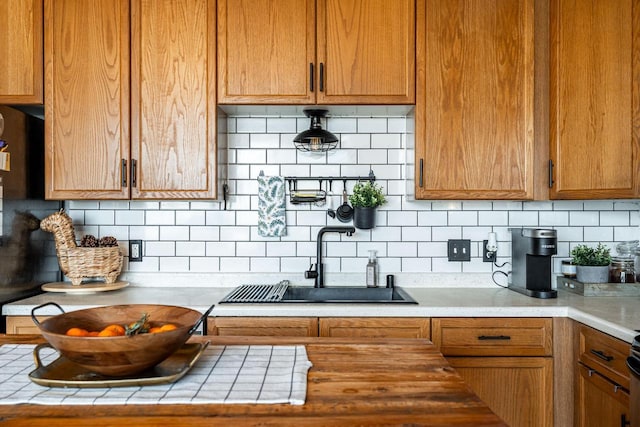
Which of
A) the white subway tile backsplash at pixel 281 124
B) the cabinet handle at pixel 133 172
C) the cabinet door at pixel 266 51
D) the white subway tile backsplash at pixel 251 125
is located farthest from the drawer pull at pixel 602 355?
the cabinet handle at pixel 133 172

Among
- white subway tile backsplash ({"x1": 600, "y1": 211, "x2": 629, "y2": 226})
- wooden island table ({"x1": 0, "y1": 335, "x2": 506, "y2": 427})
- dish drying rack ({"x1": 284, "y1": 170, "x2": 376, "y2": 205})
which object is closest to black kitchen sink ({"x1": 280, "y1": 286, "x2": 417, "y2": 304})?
dish drying rack ({"x1": 284, "y1": 170, "x2": 376, "y2": 205})

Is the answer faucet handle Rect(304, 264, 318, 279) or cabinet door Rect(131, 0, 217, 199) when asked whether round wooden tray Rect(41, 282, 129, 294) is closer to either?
cabinet door Rect(131, 0, 217, 199)

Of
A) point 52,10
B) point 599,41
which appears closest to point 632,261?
point 599,41

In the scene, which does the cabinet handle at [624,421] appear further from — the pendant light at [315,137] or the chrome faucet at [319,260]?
the pendant light at [315,137]

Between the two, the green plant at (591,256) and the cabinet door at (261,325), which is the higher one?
the green plant at (591,256)

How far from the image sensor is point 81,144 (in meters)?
2.43

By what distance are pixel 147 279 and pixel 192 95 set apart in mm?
1037

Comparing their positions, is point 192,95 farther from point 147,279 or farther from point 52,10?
point 147,279

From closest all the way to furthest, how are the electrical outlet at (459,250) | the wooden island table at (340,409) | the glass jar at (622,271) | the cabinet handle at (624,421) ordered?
the wooden island table at (340,409) < the cabinet handle at (624,421) < the glass jar at (622,271) < the electrical outlet at (459,250)

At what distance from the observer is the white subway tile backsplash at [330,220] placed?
2771 millimetres

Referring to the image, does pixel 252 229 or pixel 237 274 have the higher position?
pixel 252 229

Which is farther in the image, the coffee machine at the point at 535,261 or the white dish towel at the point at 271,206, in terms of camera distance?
the white dish towel at the point at 271,206

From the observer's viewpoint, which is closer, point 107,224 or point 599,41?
point 599,41

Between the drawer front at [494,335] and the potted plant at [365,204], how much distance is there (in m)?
0.67
